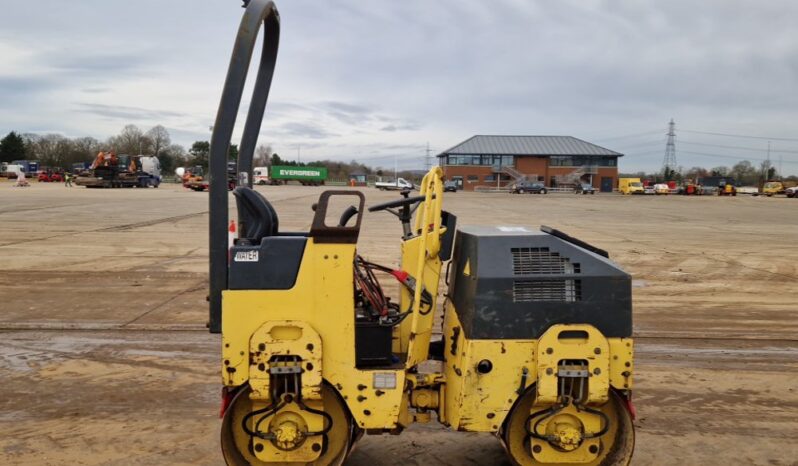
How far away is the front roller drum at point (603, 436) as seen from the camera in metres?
3.31

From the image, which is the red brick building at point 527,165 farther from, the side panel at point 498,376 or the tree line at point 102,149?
the side panel at point 498,376

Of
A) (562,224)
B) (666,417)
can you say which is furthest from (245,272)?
(562,224)

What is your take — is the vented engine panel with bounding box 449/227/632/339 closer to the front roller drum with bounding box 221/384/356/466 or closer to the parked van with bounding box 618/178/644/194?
the front roller drum with bounding box 221/384/356/466

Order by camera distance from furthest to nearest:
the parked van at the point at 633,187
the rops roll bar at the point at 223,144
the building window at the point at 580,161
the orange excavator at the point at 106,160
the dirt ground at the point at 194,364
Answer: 1. the building window at the point at 580,161
2. the parked van at the point at 633,187
3. the orange excavator at the point at 106,160
4. the dirt ground at the point at 194,364
5. the rops roll bar at the point at 223,144

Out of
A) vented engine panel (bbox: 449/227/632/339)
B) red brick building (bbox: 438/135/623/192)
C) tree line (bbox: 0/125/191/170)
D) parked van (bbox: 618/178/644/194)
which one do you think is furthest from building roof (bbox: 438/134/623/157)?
vented engine panel (bbox: 449/227/632/339)

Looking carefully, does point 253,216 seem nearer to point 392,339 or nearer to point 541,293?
point 392,339

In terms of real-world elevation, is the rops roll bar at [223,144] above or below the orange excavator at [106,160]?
below

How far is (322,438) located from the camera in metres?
3.31

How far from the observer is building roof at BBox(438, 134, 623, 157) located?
288ft

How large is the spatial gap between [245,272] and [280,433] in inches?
35.4

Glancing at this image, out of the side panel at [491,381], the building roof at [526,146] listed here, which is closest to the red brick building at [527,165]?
the building roof at [526,146]

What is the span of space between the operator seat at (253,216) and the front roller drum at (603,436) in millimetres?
1710

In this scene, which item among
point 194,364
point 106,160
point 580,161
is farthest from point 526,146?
point 194,364

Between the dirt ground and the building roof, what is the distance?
75.6 metres
